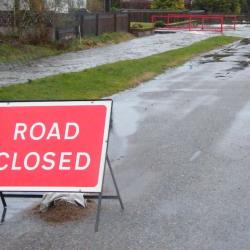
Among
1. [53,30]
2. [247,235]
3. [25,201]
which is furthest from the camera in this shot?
[53,30]

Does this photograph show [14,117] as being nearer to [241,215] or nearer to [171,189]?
[171,189]

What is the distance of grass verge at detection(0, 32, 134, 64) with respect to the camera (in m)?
22.2

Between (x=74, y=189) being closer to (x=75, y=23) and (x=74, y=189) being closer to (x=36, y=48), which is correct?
(x=36, y=48)

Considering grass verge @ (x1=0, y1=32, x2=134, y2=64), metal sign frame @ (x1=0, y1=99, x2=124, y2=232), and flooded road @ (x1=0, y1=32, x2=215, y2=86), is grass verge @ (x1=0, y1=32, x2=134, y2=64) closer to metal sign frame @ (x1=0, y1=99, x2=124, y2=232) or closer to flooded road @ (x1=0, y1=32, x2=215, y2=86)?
flooded road @ (x1=0, y1=32, x2=215, y2=86)

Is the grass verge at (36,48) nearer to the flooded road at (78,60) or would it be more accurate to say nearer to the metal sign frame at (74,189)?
the flooded road at (78,60)

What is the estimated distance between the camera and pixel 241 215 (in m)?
5.96

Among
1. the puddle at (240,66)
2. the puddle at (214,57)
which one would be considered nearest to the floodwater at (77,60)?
→ the puddle at (214,57)

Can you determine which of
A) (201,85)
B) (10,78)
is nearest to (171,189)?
(201,85)

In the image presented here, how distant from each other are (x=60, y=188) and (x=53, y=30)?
22.0 m

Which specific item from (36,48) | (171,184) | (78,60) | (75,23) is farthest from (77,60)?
(171,184)

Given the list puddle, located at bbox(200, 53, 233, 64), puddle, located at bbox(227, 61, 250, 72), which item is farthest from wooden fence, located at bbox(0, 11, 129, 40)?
puddle, located at bbox(227, 61, 250, 72)

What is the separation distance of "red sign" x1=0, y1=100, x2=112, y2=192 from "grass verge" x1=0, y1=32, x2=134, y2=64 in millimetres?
15743

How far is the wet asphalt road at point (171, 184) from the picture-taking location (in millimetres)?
5375

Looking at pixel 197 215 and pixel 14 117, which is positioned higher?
pixel 14 117
